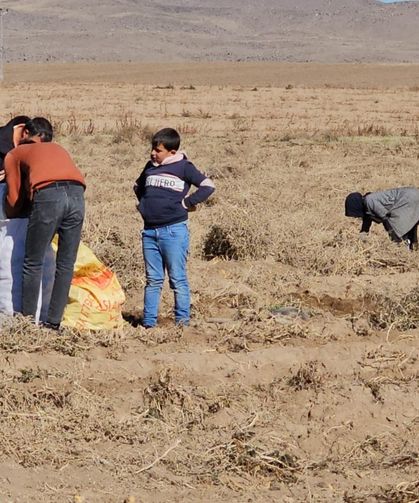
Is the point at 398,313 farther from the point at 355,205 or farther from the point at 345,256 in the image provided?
the point at 355,205

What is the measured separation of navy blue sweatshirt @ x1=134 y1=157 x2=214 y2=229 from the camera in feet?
23.6

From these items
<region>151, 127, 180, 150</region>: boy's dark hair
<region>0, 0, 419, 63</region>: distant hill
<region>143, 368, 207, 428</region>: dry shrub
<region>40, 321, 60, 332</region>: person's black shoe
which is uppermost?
<region>151, 127, 180, 150</region>: boy's dark hair

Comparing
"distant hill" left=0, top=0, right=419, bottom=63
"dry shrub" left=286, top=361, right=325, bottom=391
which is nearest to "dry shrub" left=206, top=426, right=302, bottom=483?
"dry shrub" left=286, top=361, right=325, bottom=391

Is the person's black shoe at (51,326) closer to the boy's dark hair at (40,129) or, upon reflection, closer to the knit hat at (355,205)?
the boy's dark hair at (40,129)

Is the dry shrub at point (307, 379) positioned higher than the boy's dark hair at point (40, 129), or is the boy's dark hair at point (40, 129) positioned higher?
the boy's dark hair at point (40, 129)

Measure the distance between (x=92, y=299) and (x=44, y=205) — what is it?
0.88 meters

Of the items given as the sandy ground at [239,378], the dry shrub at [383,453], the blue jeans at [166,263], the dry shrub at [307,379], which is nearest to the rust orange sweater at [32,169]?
the blue jeans at [166,263]

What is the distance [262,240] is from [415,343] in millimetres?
2858

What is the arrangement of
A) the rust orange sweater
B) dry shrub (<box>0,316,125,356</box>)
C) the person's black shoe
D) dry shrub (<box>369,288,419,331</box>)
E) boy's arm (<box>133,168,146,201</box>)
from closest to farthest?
dry shrub (<box>0,316,125,356</box>)
the rust orange sweater
the person's black shoe
boy's arm (<box>133,168,146,201</box>)
dry shrub (<box>369,288,419,331</box>)

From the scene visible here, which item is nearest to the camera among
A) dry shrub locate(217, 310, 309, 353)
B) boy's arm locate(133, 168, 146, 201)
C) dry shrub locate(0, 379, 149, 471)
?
dry shrub locate(0, 379, 149, 471)

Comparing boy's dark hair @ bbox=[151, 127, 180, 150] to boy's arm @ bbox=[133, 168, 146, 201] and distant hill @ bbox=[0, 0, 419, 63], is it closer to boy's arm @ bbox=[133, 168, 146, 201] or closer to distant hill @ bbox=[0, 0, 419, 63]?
boy's arm @ bbox=[133, 168, 146, 201]

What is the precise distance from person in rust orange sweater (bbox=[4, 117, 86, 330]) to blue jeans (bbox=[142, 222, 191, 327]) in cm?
63

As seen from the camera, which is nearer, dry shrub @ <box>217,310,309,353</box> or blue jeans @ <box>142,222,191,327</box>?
dry shrub @ <box>217,310,309,353</box>

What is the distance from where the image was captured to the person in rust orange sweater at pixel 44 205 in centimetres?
668
